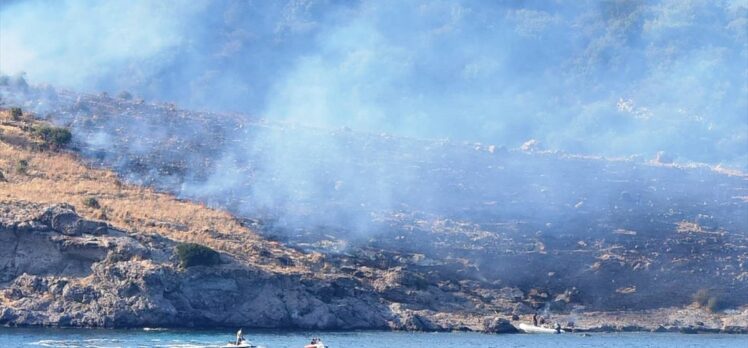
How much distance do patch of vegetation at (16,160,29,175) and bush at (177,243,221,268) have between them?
488 inches

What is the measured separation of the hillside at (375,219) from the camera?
6269cm

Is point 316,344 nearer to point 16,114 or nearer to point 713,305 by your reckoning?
point 713,305

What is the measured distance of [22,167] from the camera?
7019 cm

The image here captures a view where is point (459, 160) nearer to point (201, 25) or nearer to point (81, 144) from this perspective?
point (81, 144)

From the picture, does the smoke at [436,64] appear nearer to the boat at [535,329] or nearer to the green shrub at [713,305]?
the green shrub at [713,305]

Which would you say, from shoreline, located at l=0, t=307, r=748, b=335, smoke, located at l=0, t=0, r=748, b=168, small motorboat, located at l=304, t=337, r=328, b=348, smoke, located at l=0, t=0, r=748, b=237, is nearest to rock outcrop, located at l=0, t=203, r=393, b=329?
shoreline, located at l=0, t=307, r=748, b=335

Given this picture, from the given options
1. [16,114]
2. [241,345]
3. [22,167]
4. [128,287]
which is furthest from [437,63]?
[241,345]

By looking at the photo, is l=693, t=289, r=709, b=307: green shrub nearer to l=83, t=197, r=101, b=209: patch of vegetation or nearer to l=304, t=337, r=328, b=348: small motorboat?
l=304, t=337, r=328, b=348: small motorboat

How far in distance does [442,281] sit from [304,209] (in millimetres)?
9776

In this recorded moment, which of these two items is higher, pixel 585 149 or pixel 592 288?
pixel 585 149

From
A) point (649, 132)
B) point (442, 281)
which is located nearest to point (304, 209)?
point (442, 281)

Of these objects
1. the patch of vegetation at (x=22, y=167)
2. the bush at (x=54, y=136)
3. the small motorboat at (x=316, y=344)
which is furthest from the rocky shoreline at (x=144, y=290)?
the bush at (x=54, y=136)

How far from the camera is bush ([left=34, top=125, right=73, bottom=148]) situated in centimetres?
7562

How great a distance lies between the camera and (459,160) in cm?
9094
